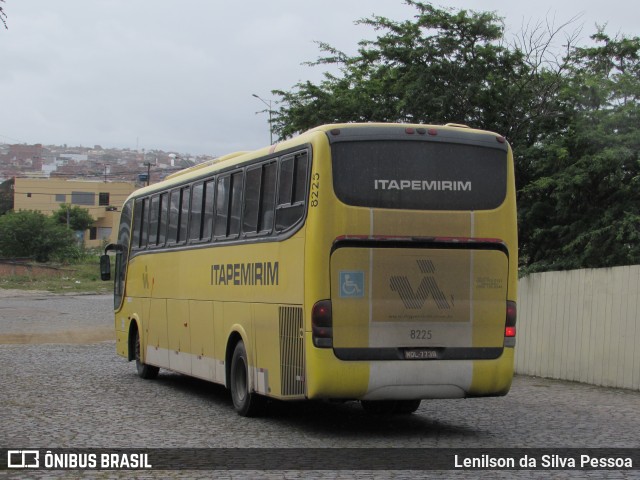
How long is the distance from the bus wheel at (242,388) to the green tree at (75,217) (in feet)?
357

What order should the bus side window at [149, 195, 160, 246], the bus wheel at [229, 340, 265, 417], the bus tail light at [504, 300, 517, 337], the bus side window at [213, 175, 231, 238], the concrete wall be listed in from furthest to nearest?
the bus side window at [149, 195, 160, 246] < the concrete wall < the bus side window at [213, 175, 231, 238] < the bus wheel at [229, 340, 265, 417] < the bus tail light at [504, 300, 517, 337]

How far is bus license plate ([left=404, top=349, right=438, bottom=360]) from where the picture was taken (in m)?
11.2

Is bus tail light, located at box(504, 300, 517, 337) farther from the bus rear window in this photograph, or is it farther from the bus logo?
the bus rear window

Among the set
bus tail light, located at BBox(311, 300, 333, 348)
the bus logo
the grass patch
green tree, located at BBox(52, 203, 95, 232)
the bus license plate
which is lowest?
the grass patch

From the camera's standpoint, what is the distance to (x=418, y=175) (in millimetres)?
11391

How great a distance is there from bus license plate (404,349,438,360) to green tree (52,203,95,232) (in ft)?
366

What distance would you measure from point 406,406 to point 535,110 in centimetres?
1174

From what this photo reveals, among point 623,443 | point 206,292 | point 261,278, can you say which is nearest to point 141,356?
point 206,292

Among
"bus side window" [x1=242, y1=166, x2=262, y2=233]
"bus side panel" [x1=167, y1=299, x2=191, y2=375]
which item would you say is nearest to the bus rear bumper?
"bus side window" [x1=242, y1=166, x2=262, y2=233]

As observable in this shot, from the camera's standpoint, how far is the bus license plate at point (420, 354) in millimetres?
11156

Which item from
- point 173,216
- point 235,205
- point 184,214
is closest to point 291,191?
point 235,205

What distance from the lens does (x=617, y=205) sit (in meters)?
19.5

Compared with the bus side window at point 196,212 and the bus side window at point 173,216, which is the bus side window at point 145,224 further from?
the bus side window at point 196,212

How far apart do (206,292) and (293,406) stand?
6.86 ft
